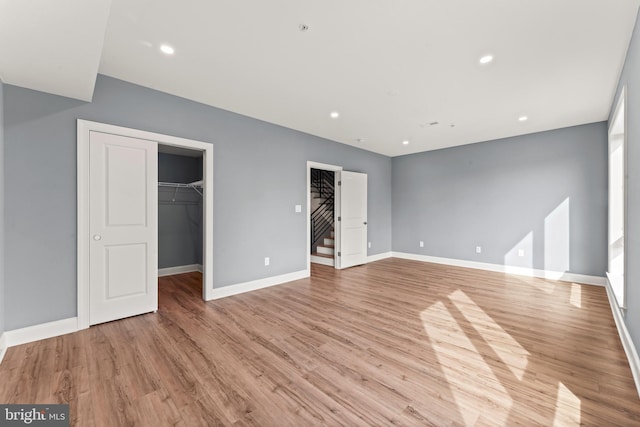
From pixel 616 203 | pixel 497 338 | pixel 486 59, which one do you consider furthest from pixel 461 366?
pixel 616 203

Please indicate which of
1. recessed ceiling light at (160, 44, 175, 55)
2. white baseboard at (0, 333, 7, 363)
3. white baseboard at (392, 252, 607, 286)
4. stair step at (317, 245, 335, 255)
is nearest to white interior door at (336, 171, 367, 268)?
stair step at (317, 245, 335, 255)

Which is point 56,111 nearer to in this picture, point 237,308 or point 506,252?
point 237,308

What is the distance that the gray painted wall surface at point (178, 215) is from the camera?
5289mm

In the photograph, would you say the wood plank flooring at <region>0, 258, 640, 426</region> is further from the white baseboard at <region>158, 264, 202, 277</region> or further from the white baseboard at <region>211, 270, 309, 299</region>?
the white baseboard at <region>158, 264, 202, 277</region>

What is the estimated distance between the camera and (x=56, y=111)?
264 cm

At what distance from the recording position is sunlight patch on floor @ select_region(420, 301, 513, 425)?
168cm

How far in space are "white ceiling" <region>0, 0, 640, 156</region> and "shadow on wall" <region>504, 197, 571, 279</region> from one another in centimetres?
174

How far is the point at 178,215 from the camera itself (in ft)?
18.1

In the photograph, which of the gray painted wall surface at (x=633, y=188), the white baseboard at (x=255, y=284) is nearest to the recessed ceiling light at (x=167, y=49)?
the white baseboard at (x=255, y=284)

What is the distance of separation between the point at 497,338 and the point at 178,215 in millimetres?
5633

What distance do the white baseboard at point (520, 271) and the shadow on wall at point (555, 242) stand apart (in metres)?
0.05

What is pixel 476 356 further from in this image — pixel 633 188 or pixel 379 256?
pixel 379 256

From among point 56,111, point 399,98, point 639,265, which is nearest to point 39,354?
point 56,111

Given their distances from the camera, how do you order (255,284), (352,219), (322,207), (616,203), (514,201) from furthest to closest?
(322,207) → (352,219) → (514,201) → (255,284) → (616,203)
